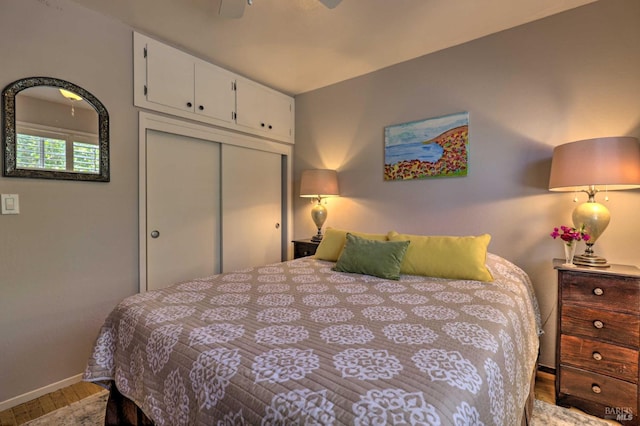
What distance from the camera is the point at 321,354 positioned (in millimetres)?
928

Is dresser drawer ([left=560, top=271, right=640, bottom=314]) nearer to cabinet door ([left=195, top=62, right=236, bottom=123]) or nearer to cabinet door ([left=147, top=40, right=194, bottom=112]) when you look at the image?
cabinet door ([left=195, top=62, right=236, bottom=123])

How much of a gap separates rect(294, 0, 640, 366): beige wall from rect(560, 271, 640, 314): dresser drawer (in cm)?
41

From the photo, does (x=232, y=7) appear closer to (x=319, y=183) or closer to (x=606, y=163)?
(x=319, y=183)


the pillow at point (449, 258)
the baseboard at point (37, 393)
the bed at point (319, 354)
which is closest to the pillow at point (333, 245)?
the pillow at point (449, 258)

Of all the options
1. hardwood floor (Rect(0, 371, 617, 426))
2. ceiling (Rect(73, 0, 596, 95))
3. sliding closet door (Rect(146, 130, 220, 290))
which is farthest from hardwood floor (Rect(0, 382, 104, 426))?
ceiling (Rect(73, 0, 596, 95))

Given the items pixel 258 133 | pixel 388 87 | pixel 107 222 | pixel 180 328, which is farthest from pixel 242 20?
pixel 180 328

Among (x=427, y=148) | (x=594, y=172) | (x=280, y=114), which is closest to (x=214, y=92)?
(x=280, y=114)

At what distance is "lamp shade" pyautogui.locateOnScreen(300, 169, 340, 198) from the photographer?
3.01 m

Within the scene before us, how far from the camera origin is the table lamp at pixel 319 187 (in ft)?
9.90

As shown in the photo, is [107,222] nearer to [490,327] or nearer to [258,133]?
[258,133]

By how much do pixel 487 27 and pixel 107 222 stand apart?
3175 mm

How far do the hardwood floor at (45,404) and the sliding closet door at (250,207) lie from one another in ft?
4.44

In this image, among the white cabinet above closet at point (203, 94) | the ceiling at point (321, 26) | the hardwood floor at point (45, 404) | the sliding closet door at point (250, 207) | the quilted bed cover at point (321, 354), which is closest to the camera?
the quilted bed cover at point (321, 354)

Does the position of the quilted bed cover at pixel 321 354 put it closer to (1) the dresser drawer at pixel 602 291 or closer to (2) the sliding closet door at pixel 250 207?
(1) the dresser drawer at pixel 602 291
